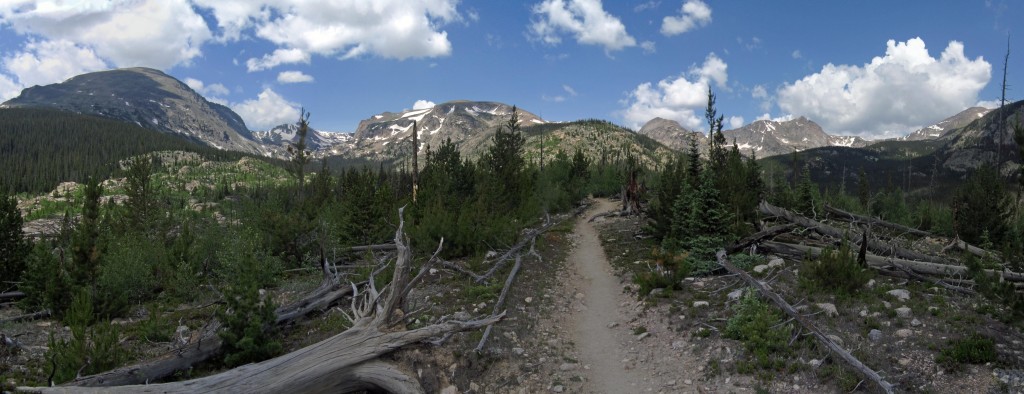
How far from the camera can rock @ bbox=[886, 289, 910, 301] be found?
30.8 ft

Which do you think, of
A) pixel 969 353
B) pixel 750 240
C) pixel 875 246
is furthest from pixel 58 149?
pixel 969 353

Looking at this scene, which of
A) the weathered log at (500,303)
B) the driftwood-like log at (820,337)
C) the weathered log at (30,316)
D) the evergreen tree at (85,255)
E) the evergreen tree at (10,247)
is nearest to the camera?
the driftwood-like log at (820,337)

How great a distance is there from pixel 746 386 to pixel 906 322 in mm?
3590

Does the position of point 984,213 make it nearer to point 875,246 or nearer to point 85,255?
point 875,246

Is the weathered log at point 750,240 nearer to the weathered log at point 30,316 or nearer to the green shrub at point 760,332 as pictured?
the green shrub at point 760,332

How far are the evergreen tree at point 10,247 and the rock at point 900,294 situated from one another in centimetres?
2580

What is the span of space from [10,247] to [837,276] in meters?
25.4

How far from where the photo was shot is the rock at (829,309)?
8.86 m

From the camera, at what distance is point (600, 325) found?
435 inches

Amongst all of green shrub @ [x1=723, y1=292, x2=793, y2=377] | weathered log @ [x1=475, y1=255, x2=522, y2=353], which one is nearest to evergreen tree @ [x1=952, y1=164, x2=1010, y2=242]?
green shrub @ [x1=723, y1=292, x2=793, y2=377]

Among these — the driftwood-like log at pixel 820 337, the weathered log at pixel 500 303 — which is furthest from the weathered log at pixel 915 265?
the weathered log at pixel 500 303

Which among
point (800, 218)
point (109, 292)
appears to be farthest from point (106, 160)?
point (800, 218)

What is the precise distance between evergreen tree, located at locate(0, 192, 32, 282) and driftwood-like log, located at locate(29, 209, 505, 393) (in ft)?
53.8

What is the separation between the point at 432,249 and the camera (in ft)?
54.6
